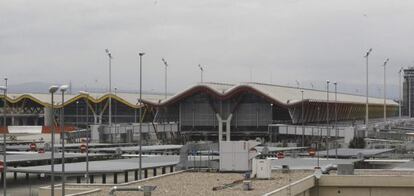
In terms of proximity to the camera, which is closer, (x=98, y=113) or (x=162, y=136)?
(x=162, y=136)

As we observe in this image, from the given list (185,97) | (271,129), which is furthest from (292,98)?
(185,97)

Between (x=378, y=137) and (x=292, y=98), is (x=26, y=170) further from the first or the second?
(x=292, y=98)

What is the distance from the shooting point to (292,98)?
121 m

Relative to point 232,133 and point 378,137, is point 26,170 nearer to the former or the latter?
point 378,137

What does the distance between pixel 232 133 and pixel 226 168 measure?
77109mm

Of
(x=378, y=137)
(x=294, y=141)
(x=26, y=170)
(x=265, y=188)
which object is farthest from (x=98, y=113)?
(x=265, y=188)

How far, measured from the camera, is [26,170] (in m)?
48.6

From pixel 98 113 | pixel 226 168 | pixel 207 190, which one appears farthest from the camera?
pixel 98 113

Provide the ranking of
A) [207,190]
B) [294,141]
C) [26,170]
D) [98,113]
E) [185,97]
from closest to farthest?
[207,190] → [26,170] → [294,141] → [185,97] → [98,113]

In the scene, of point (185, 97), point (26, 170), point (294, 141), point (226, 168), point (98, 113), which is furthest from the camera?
point (98, 113)

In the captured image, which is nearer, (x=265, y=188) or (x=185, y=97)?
(x=265, y=188)

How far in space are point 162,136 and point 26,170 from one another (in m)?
73.4

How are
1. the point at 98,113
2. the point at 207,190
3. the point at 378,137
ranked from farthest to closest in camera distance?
1. the point at 98,113
2. the point at 378,137
3. the point at 207,190

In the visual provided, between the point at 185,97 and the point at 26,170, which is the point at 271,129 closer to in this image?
the point at 185,97
